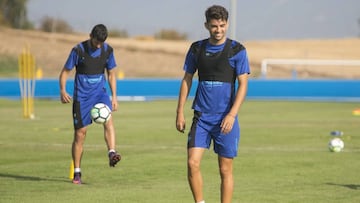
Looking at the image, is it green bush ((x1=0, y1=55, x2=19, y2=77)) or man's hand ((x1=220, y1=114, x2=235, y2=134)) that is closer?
man's hand ((x1=220, y1=114, x2=235, y2=134))

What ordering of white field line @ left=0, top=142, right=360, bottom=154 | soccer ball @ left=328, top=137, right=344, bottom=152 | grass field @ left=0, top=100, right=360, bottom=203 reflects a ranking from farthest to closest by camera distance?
white field line @ left=0, top=142, right=360, bottom=154, soccer ball @ left=328, top=137, right=344, bottom=152, grass field @ left=0, top=100, right=360, bottom=203

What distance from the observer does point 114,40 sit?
3334 inches

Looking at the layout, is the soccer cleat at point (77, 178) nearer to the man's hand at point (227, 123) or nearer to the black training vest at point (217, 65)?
the black training vest at point (217, 65)

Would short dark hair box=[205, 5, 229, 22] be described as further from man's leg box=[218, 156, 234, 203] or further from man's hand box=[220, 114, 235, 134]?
man's leg box=[218, 156, 234, 203]

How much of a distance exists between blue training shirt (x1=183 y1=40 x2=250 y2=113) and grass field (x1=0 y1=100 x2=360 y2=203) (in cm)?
218

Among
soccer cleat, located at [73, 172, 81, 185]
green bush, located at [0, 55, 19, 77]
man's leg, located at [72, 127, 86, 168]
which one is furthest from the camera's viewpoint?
green bush, located at [0, 55, 19, 77]

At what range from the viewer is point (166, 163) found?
52.7 ft

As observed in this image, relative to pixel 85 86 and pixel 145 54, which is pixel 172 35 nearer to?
pixel 145 54

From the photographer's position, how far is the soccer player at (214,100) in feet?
32.3

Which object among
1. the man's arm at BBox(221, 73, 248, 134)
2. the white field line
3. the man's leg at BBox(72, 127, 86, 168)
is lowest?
the white field line

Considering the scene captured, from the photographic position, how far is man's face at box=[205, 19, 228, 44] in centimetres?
960

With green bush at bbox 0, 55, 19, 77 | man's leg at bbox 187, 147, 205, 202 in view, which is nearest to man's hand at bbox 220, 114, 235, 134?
man's leg at bbox 187, 147, 205, 202

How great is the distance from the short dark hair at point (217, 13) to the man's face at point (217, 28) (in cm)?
3

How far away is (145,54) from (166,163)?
191 ft
